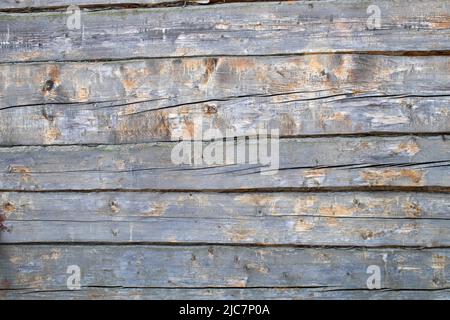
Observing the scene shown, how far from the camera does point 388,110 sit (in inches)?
101

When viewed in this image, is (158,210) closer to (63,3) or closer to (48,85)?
(48,85)

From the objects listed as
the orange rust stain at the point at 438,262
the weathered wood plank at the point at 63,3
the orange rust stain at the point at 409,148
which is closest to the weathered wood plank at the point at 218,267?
the orange rust stain at the point at 438,262

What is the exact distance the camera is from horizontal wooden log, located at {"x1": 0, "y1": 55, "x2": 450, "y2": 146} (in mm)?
2559

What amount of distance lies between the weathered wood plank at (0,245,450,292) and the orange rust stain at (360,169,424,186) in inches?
11.9

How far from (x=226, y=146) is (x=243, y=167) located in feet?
0.39

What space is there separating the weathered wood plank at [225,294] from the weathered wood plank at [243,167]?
467mm

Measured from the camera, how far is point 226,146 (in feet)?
8.70

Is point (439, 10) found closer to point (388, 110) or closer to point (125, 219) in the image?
point (388, 110)

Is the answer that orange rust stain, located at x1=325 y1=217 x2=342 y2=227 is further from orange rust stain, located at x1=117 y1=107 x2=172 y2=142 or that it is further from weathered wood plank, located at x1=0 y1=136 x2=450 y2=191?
orange rust stain, located at x1=117 y1=107 x2=172 y2=142

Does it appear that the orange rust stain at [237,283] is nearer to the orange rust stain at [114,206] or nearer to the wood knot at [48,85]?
the orange rust stain at [114,206]

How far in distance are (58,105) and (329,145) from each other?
1.22m


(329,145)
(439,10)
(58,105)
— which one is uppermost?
(439,10)

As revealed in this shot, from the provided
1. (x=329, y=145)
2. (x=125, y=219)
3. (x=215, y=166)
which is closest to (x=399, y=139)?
(x=329, y=145)

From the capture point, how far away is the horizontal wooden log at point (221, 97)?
2559 millimetres
